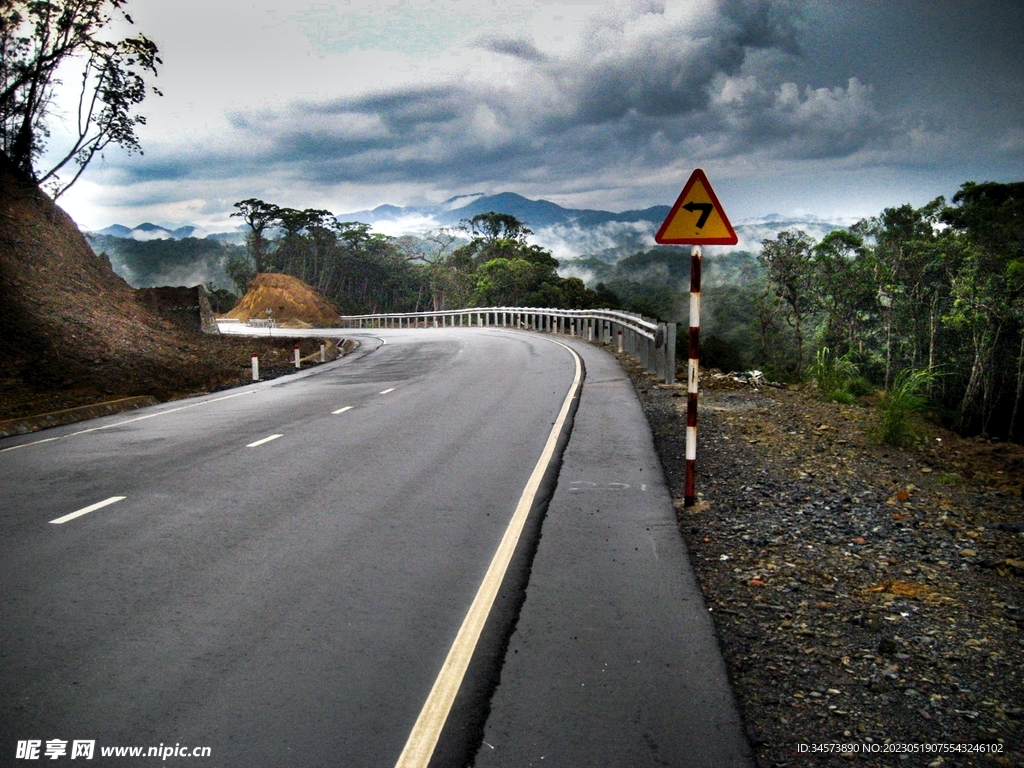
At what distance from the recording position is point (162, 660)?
14.8ft

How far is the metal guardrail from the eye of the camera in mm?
17766

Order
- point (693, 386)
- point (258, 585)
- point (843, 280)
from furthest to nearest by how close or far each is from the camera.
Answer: point (843, 280), point (693, 386), point (258, 585)

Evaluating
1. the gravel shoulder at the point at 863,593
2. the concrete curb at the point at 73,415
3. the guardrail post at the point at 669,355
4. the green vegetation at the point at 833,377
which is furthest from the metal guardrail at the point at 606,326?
the concrete curb at the point at 73,415

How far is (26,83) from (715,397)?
30330mm

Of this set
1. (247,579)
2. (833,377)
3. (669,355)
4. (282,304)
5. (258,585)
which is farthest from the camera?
(282,304)

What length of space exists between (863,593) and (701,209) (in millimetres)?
3883

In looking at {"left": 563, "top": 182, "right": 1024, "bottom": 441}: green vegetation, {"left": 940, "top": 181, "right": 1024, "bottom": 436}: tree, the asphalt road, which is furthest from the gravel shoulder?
{"left": 940, "top": 181, "right": 1024, "bottom": 436}: tree

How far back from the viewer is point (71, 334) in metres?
23.2

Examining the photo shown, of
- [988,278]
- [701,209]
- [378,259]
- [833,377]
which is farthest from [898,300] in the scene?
[378,259]

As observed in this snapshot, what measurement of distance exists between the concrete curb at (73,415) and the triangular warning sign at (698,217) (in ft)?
37.9

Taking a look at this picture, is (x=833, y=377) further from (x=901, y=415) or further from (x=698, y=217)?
(x=698, y=217)

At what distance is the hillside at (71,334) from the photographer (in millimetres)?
19469

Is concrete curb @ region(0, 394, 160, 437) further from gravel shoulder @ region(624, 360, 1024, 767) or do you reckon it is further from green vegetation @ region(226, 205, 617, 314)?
green vegetation @ region(226, 205, 617, 314)

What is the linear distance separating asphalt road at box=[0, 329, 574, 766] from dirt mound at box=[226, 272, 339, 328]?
6981cm
